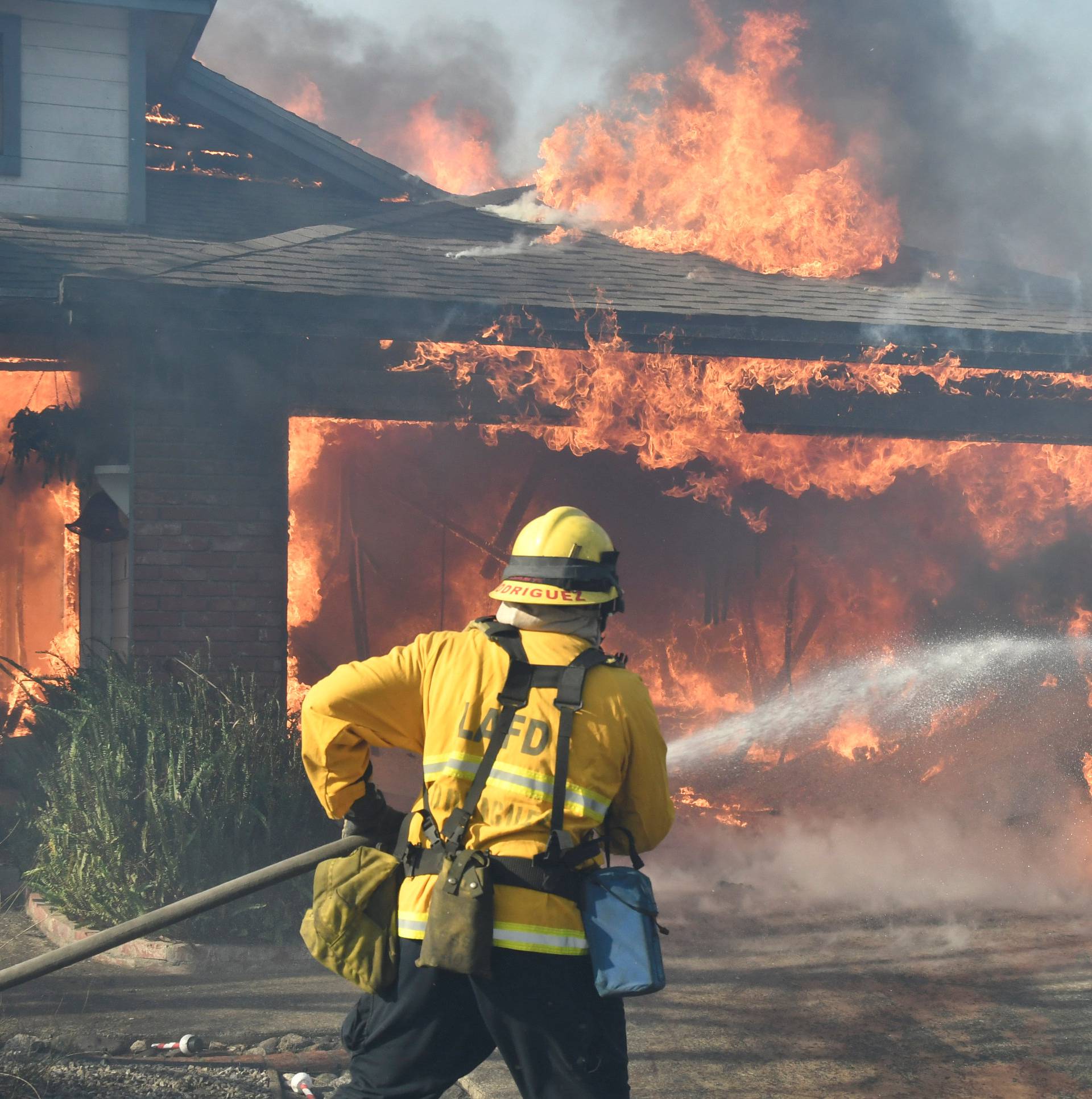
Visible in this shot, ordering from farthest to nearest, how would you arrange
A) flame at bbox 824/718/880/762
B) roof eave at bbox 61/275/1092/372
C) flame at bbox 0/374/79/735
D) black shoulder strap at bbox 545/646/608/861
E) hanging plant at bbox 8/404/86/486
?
1. flame at bbox 824/718/880/762
2. flame at bbox 0/374/79/735
3. hanging plant at bbox 8/404/86/486
4. roof eave at bbox 61/275/1092/372
5. black shoulder strap at bbox 545/646/608/861

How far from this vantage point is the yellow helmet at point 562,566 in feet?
10.0

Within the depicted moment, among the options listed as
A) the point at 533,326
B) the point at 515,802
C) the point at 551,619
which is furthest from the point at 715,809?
the point at 515,802

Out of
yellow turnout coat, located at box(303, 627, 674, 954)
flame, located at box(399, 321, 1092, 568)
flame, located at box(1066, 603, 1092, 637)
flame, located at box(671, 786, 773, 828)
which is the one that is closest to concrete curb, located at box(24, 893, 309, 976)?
yellow turnout coat, located at box(303, 627, 674, 954)

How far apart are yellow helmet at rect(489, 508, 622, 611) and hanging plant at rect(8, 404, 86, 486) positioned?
223 inches

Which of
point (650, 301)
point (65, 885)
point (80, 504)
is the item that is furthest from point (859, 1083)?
point (80, 504)

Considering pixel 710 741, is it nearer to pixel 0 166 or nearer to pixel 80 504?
pixel 80 504

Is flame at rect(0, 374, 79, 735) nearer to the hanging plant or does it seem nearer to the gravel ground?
the hanging plant

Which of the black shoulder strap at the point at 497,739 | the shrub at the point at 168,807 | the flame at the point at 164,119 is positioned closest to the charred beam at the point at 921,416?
the shrub at the point at 168,807

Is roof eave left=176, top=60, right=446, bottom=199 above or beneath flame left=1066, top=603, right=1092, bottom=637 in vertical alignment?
above

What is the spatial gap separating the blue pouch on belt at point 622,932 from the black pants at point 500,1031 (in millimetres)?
93

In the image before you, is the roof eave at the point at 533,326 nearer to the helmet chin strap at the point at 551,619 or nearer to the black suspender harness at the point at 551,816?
the helmet chin strap at the point at 551,619

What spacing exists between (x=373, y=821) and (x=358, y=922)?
0.38m

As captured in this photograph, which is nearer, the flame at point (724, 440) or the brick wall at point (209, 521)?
the brick wall at point (209, 521)

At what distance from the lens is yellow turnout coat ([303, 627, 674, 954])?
2.84 m
